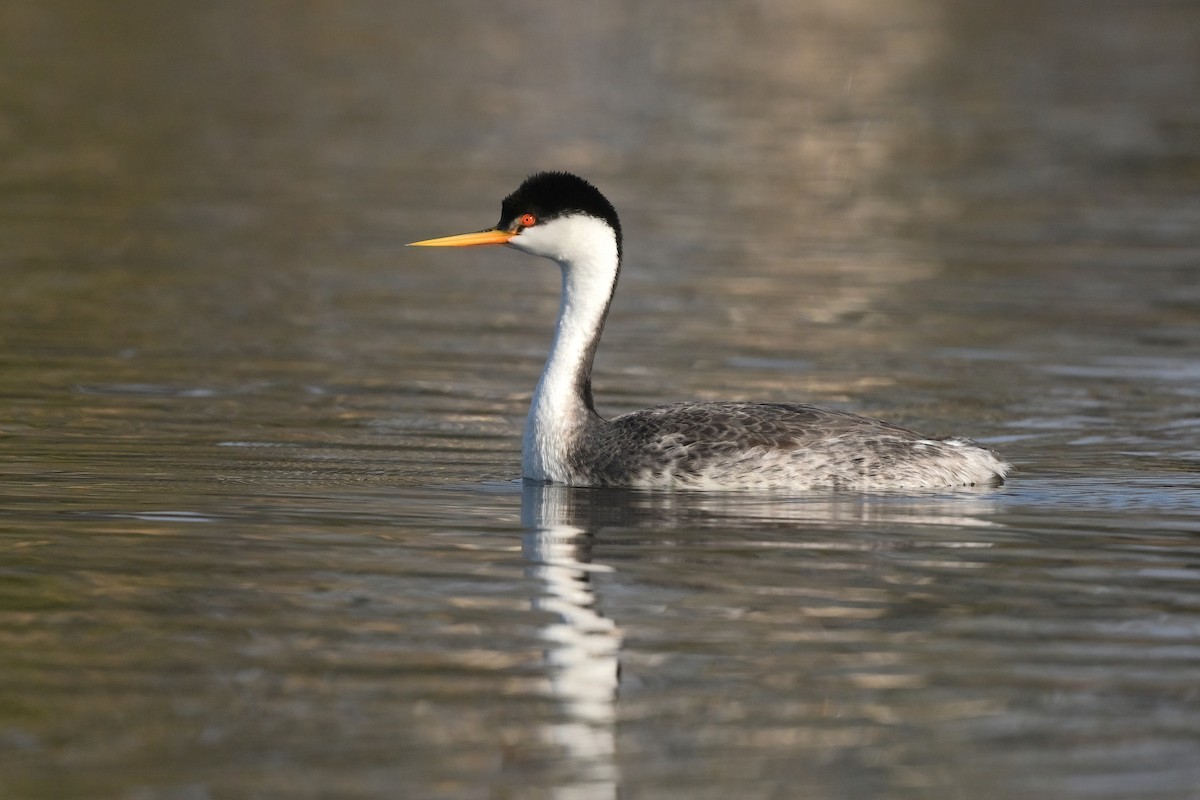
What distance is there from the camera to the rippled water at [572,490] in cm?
727

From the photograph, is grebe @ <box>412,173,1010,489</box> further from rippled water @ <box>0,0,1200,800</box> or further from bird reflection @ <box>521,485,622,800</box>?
bird reflection @ <box>521,485,622,800</box>

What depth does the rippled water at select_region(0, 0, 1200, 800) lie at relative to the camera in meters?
7.27

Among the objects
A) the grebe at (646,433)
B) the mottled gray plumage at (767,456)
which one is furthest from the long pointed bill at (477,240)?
the mottled gray plumage at (767,456)

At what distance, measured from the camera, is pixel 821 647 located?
27.5 ft

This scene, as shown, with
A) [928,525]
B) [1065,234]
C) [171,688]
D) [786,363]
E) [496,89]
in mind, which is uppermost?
[496,89]

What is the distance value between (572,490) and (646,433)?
51 centimetres

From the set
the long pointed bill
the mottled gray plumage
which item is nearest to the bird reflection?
the mottled gray plumage

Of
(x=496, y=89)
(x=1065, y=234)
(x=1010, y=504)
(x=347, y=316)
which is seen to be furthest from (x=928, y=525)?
(x=496, y=89)

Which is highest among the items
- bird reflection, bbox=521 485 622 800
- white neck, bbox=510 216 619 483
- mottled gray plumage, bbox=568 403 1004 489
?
white neck, bbox=510 216 619 483

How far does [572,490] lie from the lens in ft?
39.0

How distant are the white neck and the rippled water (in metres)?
0.29

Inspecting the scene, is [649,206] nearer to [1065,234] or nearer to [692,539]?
[1065,234]

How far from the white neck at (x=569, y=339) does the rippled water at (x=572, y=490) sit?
29 cm

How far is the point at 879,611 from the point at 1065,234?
15.9 metres
